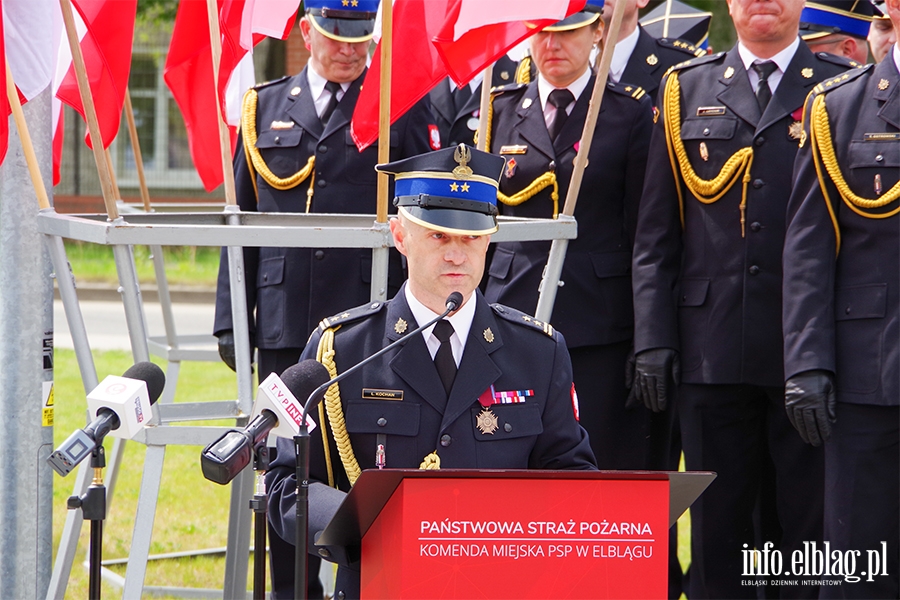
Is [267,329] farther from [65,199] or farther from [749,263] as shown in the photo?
[65,199]

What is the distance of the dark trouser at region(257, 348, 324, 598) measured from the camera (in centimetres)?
435

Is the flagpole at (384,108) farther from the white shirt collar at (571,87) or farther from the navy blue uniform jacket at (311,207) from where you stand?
the white shirt collar at (571,87)

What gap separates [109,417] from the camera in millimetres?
2307

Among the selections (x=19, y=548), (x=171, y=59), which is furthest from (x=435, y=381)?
(x=171, y=59)

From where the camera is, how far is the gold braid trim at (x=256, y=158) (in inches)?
187

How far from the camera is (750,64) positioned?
4301 mm

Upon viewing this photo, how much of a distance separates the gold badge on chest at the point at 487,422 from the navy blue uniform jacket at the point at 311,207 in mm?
1681

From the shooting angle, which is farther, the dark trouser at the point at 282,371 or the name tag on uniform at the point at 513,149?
the name tag on uniform at the point at 513,149

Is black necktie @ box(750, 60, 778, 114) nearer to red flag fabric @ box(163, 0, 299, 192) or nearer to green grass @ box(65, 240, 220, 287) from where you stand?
red flag fabric @ box(163, 0, 299, 192)

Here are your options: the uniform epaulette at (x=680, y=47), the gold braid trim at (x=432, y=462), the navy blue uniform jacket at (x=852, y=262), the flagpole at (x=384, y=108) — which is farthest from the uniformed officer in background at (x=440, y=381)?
the uniform epaulette at (x=680, y=47)

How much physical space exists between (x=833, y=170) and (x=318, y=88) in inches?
81.6

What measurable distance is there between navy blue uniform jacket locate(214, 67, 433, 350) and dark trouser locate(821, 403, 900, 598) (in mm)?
1753

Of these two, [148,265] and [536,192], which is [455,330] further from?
[148,265]

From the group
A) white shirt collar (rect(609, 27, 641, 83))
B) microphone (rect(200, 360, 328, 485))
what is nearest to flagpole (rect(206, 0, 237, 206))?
microphone (rect(200, 360, 328, 485))
